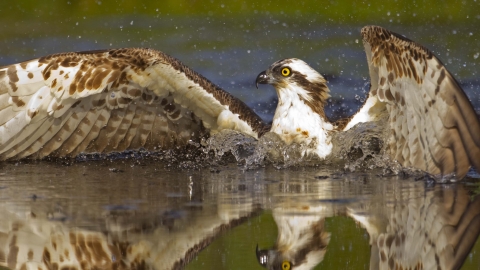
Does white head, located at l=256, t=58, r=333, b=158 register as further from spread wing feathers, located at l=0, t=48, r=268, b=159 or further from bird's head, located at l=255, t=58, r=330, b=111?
spread wing feathers, located at l=0, t=48, r=268, b=159

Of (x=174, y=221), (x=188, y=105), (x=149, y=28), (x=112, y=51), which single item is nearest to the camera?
(x=174, y=221)

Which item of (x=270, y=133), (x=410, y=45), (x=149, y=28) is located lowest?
(x=270, y=133)

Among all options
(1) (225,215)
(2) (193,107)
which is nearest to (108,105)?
(2) (193,107)

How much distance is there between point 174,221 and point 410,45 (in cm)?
256

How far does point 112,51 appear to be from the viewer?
25.7ft

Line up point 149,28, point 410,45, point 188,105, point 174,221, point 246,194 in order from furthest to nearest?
point 149,28
point 188,105
point 410,45
point 246,194
point 174,221

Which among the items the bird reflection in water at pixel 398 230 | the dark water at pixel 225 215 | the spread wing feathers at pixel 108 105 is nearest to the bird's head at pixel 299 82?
the spread wing feathers at pixel 108 105

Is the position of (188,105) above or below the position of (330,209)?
above

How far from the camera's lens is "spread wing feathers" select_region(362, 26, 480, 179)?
21.9 feet

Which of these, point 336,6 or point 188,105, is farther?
point 336,6

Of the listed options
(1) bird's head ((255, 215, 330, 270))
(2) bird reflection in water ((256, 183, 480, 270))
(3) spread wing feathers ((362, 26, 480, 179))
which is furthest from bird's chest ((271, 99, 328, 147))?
(1) bird's head ((255, 215, 330, 270))

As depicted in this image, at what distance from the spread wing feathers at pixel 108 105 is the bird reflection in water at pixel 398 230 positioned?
2408 mm

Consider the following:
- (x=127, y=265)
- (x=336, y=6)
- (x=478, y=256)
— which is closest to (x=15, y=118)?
(x=127, y=265)

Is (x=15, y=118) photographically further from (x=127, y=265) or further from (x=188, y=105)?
(x=127, y=265)
